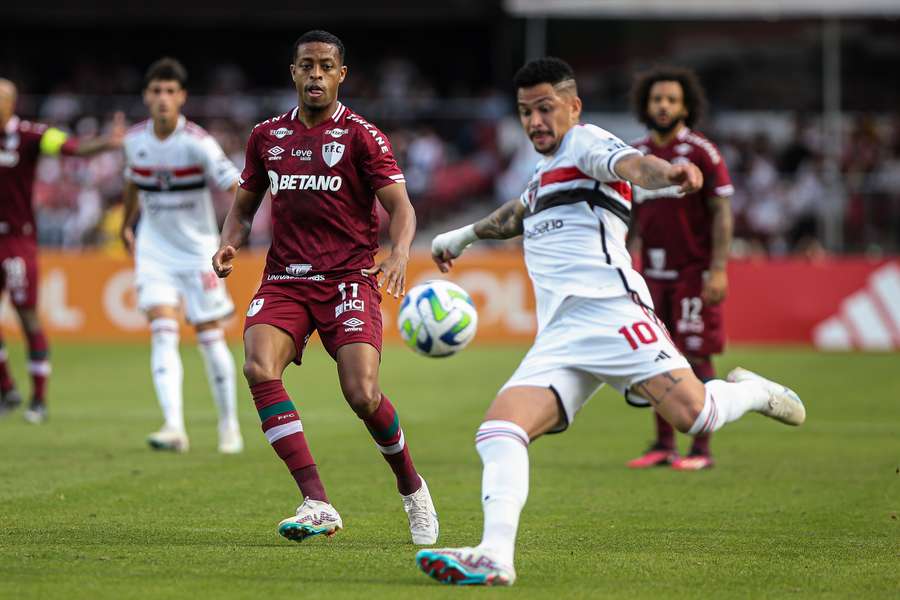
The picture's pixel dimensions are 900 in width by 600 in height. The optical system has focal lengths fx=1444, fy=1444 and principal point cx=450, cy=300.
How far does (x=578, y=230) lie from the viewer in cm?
671

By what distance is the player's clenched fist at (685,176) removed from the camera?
5.85m

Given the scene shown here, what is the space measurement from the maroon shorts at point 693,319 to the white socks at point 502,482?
4.51 metres

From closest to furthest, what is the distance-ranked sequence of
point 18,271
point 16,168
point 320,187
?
point 320,187, point 18,271, point 16,168

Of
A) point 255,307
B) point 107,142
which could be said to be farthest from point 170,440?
point 255,307

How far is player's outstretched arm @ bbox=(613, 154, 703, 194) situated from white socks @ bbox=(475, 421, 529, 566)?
118 centimetres

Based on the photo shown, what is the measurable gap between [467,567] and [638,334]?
1.33 metres

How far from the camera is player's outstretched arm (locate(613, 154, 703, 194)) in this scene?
586 centimetres

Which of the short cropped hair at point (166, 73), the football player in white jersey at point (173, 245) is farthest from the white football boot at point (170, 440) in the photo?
the short cropped hair at point (166, 73)

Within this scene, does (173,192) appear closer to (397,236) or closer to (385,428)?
(397,236)

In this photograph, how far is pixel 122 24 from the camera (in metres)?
35.9

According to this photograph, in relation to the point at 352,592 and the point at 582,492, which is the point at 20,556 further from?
the point at 582,492

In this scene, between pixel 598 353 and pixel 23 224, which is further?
pixel 23 224

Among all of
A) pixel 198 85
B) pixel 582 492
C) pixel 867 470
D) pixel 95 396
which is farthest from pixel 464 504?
pixel 198 85

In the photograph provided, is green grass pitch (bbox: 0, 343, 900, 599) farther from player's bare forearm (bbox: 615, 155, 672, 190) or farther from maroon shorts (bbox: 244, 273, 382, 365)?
player's bare forearm (bbox: 615, 155, 672, 190)
